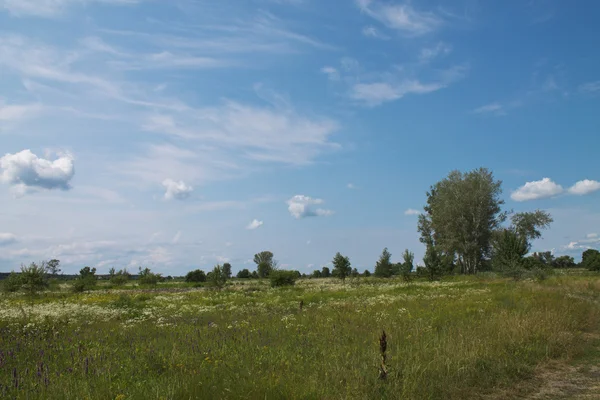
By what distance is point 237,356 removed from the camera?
8.05m

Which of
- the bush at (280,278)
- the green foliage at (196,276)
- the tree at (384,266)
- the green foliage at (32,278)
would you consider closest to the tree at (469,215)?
the tree at (384,266)

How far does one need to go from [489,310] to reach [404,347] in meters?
7.78

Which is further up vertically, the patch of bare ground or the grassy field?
the grassy field

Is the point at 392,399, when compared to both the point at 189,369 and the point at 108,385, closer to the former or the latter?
the point at 189,369

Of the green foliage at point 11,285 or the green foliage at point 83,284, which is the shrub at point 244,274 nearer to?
the green foliage at point 83,284

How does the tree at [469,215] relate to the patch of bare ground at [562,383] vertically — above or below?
above

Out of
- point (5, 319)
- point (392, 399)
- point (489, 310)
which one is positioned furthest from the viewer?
point (5, 319)

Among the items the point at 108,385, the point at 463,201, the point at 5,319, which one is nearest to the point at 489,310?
the point at 108,385

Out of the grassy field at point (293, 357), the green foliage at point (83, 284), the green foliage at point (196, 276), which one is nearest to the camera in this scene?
the grassy field at point (293, 357)

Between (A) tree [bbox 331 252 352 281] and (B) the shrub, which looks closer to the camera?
(A) tree [bbox 331 252 352 281]

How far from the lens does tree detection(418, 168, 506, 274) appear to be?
60594mm

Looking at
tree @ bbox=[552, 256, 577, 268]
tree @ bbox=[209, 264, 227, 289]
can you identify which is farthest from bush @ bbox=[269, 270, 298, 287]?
tree @ bbox=[552, 256, 577, 268]

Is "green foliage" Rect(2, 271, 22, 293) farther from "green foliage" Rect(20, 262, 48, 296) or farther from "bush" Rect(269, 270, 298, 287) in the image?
"bush" Rect(269, 270, 298, 287)

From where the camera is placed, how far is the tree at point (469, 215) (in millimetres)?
60594
